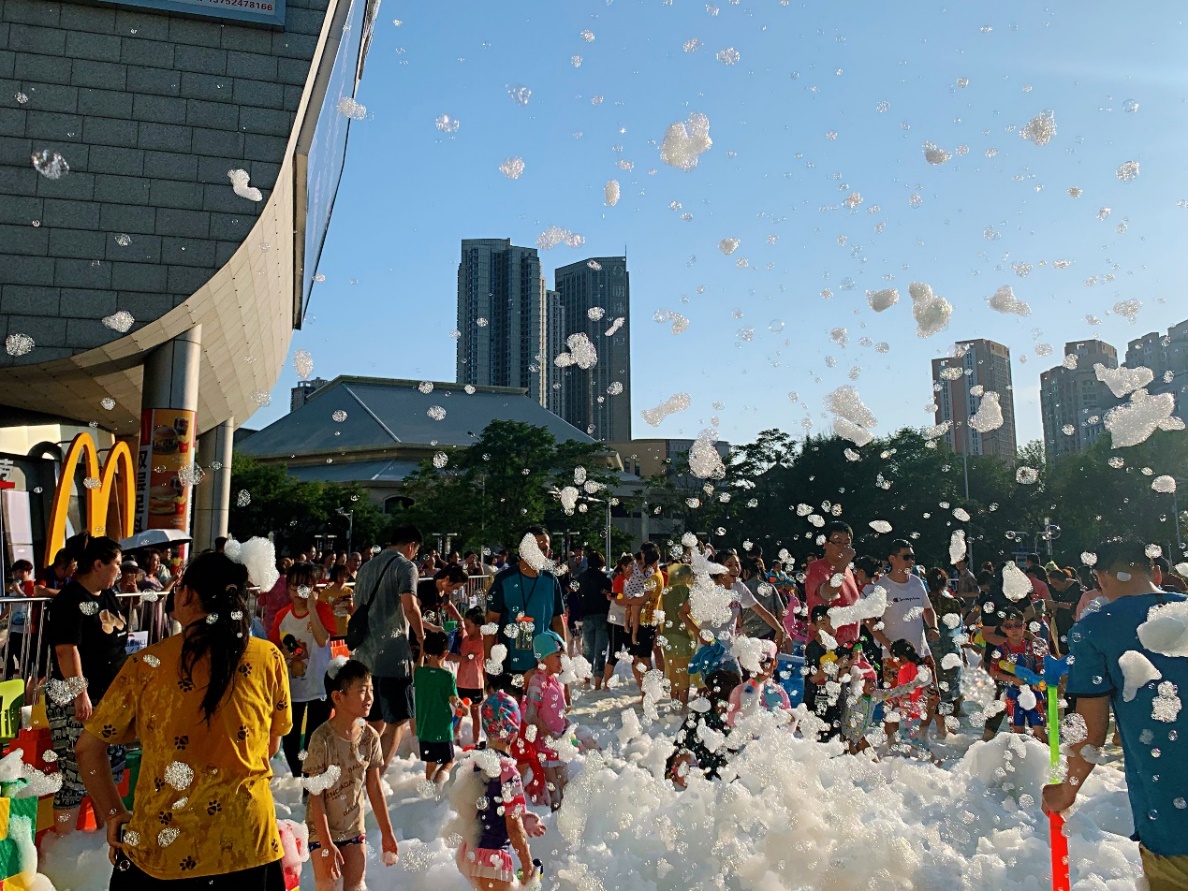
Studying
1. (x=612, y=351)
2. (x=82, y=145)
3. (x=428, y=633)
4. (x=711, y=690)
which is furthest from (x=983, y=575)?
(x=612, y=351)

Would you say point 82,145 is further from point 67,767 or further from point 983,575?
point 983,575

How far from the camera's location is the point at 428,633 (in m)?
6.04

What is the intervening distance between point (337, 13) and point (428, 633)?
17826 mm

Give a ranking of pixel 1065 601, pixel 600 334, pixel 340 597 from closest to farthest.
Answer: pixel 340 597
pixel 1065 601
pixel 600 334

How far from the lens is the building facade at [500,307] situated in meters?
30.2

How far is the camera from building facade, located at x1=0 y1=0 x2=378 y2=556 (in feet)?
52.1

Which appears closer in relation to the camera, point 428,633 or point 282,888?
point 282,888

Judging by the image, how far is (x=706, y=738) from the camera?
5.10m

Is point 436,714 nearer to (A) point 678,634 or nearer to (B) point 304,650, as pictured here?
(B) point 304,650

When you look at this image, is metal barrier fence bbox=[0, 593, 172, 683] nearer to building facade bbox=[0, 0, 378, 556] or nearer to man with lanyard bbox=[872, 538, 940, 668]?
man with lanyard bbox=[872, 538, 940, 668]

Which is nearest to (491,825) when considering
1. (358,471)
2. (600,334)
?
(600,334)

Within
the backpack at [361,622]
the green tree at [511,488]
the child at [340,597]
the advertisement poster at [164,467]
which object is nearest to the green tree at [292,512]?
the green tree at [511,488]

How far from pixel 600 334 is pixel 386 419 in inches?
1663

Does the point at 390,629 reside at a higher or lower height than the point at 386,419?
lower
